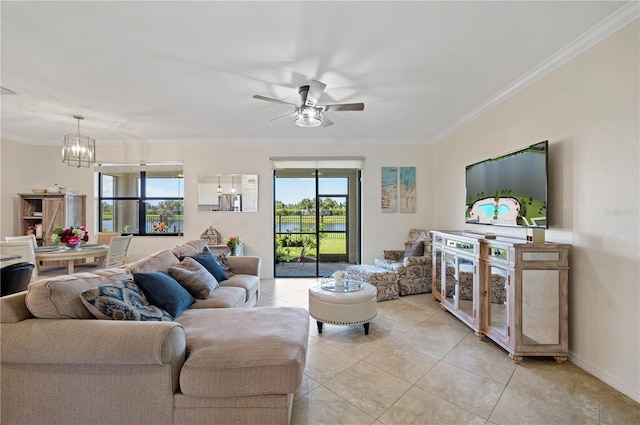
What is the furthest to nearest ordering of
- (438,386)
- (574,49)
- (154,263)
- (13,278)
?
1. (13,278)
2. (154,263)
3. (574,49)
4. (438,386)

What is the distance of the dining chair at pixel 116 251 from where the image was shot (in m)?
3.95

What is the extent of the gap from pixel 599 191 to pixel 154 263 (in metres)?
3.85

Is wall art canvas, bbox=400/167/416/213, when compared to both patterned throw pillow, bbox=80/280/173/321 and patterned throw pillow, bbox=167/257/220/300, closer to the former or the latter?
patterned throw pillow, bbox=167/257/220/300

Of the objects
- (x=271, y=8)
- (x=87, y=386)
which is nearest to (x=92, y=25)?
(x=271, y=8)

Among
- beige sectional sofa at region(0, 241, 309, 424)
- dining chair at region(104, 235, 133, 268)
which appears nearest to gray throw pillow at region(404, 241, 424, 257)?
beige sectional sofa at region(0, 241, 309, 424)

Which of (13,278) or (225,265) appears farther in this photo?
(225,265)

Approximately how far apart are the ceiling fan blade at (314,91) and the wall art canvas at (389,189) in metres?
2.66

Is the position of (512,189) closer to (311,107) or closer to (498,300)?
(498,300)

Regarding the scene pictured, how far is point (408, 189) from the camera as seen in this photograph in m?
5.12

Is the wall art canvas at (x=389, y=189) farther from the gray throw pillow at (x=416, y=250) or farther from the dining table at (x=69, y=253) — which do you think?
the dining table at (x=69, y=253)

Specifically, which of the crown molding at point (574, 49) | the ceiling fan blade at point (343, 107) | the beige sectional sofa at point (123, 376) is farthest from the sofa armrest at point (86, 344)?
the crown molding at point (574, 49)

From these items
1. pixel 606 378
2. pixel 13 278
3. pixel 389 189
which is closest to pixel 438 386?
pixel 606 378

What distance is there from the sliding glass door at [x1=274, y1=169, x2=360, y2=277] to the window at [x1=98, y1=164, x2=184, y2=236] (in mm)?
1982

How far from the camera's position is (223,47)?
226cm
